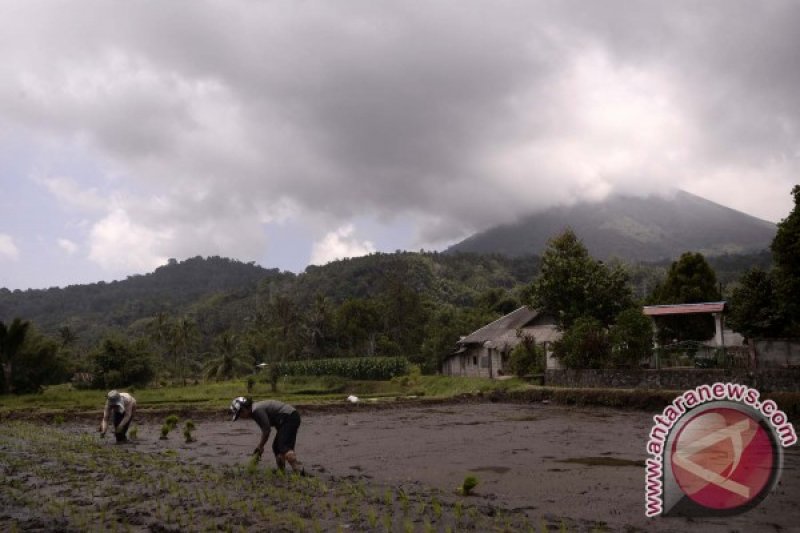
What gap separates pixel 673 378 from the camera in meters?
23.9

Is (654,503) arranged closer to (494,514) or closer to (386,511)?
(494,514)

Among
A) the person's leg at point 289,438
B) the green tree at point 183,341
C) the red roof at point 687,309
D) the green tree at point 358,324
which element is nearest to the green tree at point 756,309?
the red roof at point 687,309

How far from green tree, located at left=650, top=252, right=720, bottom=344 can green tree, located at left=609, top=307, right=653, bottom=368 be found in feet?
31.6

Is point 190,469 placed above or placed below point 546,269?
below

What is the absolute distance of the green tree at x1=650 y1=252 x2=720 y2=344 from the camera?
117 feet

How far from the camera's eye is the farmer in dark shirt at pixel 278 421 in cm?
1124

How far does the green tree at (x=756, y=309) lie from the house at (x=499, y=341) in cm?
1140

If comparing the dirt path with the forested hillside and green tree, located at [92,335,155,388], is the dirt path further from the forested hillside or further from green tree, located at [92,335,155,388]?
green tree, located at [92,335,155,388]

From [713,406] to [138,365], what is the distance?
5330 cm

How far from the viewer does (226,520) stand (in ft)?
26.7

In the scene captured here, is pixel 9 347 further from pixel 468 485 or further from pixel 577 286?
pixel 468 485

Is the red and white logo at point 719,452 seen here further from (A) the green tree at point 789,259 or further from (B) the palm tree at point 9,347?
(B) the palm tree at point 9,347

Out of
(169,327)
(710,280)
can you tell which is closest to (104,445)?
(710,280)

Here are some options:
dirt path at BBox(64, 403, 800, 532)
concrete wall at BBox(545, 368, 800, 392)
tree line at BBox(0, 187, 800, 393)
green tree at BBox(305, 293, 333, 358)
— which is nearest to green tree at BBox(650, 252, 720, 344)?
tree line at BBox(0, 187, 800, 393)
